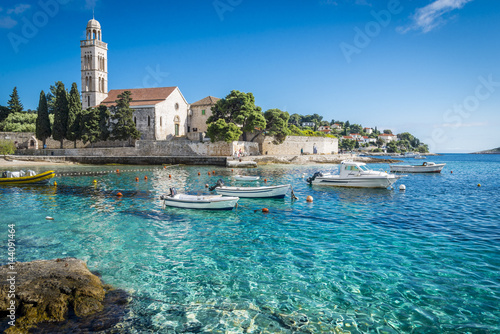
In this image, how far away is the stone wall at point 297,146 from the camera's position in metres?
55.7

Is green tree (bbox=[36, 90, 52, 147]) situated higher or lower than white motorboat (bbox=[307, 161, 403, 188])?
higher

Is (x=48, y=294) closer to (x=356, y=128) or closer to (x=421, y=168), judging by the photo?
(x=421, y=168)

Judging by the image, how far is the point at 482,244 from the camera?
949 cm

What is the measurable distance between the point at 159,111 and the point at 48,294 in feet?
165

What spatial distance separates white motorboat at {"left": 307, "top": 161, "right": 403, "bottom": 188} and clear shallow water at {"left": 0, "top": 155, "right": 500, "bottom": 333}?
5986 mm

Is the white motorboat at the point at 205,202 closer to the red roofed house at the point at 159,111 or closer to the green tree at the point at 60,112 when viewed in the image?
the red roofed house at the point at 159,111

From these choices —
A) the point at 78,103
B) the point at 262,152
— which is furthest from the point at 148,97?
the point at 262,152

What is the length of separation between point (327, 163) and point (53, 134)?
4821cm

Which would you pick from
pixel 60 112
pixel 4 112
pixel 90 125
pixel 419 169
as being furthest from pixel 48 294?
pixel 4 112

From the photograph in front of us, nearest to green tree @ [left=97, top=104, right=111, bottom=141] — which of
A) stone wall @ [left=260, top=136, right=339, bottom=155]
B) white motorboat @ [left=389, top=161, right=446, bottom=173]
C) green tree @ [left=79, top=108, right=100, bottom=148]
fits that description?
green tree @ [left=79, top=108, right=100, bottom=148]

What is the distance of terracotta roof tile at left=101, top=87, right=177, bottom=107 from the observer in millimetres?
54125

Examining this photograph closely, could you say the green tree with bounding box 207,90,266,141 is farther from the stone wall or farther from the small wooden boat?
the small wooden boat

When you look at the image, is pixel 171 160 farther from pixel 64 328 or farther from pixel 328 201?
pixel 64 328

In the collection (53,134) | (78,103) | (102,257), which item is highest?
(78,103)
